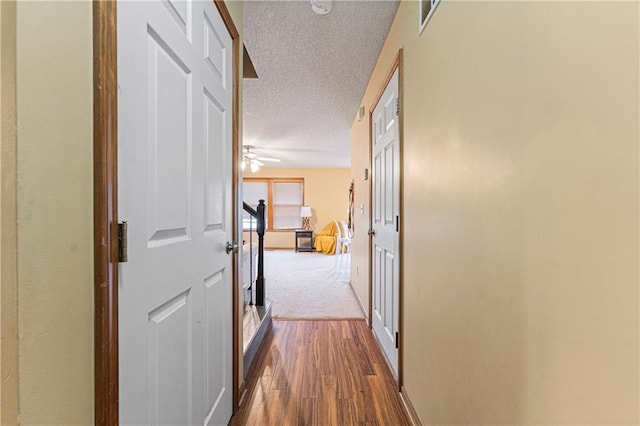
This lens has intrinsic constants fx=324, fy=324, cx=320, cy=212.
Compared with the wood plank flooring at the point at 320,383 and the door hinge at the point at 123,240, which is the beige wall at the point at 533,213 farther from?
the door hinge at the point at 123,240

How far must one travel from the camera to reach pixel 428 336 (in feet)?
4.83

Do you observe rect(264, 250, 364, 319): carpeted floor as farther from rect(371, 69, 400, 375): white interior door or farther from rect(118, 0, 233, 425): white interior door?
rect(118, 0, 233, 425): white interior door

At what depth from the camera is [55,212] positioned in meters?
0.58

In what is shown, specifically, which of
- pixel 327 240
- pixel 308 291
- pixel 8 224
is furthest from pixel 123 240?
pixel 327 240

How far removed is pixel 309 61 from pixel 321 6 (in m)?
0.75

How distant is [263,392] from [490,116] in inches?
73.3

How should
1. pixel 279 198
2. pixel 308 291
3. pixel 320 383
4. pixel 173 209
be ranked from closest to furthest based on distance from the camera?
pixel 173 209
pixel 320 383
pixel 308 291
pixel 279 198

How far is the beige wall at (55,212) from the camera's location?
53 centimetres

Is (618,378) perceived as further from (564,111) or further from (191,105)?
(191,105)

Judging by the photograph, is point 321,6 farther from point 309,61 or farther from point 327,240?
point 327,240

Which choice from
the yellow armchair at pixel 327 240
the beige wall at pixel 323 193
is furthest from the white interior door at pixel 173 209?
the beige wall at pixel 323 193

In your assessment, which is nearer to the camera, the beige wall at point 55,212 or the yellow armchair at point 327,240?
the beige wall at point 55,212

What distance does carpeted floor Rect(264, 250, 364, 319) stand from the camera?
3412mm

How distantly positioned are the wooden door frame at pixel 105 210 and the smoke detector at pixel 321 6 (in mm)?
1452
